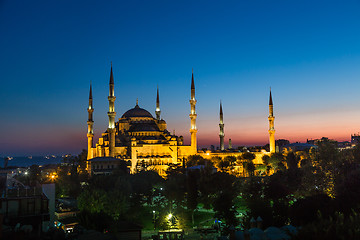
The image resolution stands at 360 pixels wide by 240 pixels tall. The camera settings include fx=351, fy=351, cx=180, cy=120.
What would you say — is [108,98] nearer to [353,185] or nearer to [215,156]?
[215,156]

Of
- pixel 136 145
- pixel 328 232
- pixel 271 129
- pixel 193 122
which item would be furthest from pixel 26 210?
pixel 271 129

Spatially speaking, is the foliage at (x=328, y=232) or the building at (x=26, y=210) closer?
the foliage at (x=328, y=232)

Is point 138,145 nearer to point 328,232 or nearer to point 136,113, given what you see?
point 136,113

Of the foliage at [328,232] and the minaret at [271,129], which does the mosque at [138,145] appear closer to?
the minaret at [271,129]

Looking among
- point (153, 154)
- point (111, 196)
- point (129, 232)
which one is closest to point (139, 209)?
point (111, 196)

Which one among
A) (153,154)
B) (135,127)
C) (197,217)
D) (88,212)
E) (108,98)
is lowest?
(197,217)

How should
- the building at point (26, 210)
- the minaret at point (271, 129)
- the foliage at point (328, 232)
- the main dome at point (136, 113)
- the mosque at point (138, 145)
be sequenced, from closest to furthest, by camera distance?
the foliage at point (328, 232) < the building at point (26, 210) < the mosque at point (138, 145) < the minaret at point (271, 129) < the main dome at point (136, 113)

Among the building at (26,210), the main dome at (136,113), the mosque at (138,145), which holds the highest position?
the main dome at (136,113)

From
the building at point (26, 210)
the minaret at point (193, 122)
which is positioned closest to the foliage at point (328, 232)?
the building at point (26, 210)
